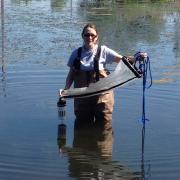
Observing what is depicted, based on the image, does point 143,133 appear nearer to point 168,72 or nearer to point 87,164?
point 87,164

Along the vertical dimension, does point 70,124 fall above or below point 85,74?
below

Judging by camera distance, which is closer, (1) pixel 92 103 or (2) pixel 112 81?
(2) pixel 112 81

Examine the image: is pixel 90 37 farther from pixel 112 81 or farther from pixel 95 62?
pixel 112 81

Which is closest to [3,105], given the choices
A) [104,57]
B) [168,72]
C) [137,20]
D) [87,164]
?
[104,57]

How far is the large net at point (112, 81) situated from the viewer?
27.4ft

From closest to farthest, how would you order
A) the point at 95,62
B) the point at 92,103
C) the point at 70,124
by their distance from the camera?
the point at 95,62
the point at 92,103
the point at 70,124

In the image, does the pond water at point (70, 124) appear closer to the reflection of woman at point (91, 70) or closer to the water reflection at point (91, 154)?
Answer: the water reflection at point (91, 154)

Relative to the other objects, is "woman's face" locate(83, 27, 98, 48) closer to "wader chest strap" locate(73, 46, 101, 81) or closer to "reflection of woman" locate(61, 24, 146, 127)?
"reflection of woman" locate(61, 24, 146, 127)

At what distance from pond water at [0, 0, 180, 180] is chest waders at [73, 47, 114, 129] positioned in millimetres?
239

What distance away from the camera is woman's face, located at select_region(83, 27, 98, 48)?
8.16 m

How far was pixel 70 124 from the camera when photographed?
9.27 m

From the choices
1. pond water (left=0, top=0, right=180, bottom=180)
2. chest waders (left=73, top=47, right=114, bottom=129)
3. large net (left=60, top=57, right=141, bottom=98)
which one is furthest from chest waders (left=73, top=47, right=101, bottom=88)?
pond water (left=0, top=0, right=180, bottom=180)

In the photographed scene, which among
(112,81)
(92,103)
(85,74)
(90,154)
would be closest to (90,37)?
(85,74)

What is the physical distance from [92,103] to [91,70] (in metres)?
0.65
